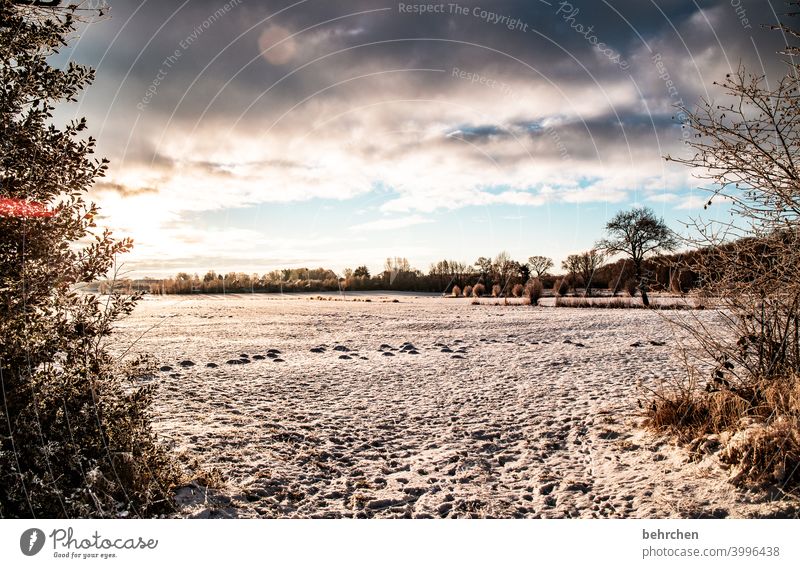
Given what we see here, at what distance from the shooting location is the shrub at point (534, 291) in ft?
138

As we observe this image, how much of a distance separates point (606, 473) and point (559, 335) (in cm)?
1515

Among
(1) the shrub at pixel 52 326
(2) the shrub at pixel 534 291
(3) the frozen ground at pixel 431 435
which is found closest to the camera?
(1) the shrub at pixel 52 326

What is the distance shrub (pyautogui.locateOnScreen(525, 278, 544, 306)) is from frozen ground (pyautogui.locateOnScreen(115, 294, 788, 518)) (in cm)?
2601

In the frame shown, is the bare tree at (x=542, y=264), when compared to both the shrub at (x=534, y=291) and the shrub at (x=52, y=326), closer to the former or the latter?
the shrub at (x=534, y=291)

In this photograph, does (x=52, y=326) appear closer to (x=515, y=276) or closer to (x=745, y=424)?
(x=745, y=424)

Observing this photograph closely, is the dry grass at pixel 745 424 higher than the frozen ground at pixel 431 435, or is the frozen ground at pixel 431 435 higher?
the dry grass at pixel 745 424

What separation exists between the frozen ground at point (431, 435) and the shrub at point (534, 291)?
2601 centimetres

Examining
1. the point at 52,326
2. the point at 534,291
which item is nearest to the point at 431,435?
the point at 52,326

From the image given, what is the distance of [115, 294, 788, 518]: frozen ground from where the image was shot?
16.7 ft

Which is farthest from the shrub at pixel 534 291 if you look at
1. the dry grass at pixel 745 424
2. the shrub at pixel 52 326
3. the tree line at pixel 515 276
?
the shrub at pixel 52 326

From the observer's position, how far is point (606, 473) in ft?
19.1

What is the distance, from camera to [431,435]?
7.68m

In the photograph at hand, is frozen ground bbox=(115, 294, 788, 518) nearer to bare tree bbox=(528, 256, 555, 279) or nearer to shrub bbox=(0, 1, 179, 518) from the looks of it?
shrub bbox=(0, 1, 179, 518)
